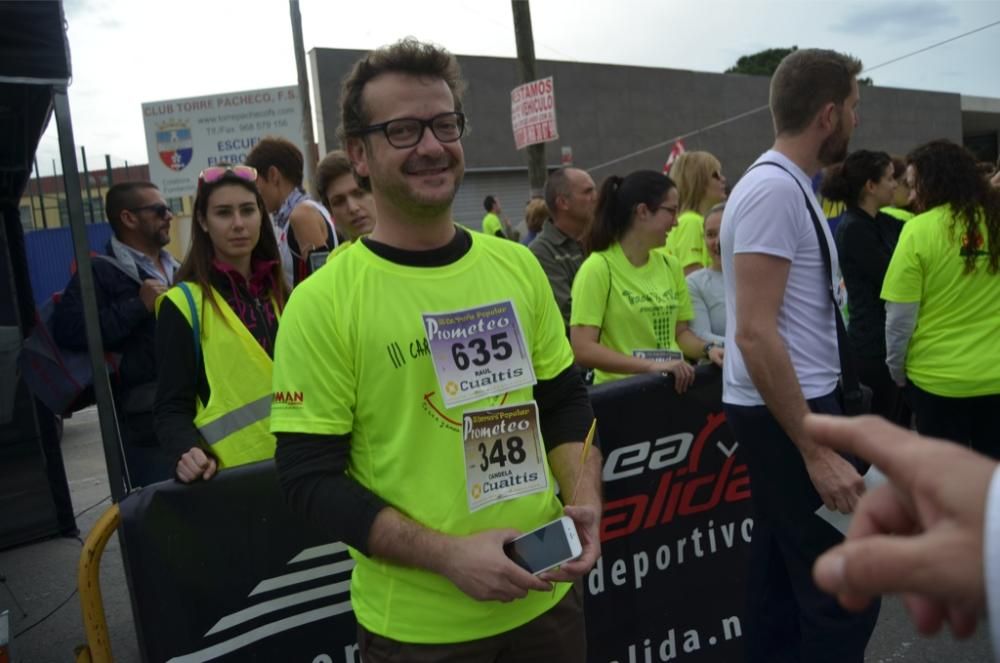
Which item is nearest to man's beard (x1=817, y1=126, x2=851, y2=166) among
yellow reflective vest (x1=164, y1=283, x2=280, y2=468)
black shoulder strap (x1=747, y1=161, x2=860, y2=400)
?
black shoulder strap (x1=747, y1=161, x2=860, y2=400)

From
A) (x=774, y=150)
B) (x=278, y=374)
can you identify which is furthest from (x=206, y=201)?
(x=774, y=150)

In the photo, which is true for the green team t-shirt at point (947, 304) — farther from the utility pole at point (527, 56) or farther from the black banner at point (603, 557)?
the utility pole at point (527, 56)

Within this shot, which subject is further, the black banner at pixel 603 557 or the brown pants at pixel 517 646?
the black banner at pixel 603 557

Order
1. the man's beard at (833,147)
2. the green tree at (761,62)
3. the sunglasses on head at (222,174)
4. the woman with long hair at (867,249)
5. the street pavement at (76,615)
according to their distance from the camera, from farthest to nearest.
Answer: the green tree at (761,62)
the woman with long hair at (867,249)
the street pavement at (76,615)
the sunglasses on head at (222,174)
the man's beard at (833,147)

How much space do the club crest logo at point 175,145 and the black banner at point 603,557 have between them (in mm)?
11910

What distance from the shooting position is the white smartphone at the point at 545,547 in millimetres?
1590

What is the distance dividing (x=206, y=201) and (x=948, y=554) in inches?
107

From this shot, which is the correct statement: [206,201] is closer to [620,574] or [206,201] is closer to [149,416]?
[149,416]

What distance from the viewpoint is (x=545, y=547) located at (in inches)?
63.2

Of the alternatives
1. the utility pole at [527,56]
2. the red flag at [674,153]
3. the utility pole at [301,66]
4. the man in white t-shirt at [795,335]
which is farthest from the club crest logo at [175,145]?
the man in white t-shirt at [795,335]

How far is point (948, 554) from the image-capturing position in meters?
0.69

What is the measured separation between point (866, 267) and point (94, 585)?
4.29 meters

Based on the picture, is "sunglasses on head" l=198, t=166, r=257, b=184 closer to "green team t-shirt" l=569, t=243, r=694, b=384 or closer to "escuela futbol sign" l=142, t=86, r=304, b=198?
"green team t-shirt" l=569, t=243, r=694, b=384

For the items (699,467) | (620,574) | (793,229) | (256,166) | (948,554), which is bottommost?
(620,574)
